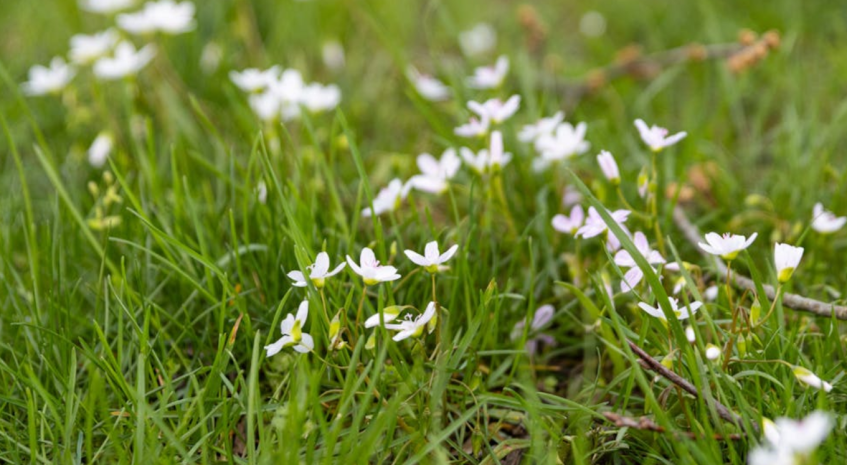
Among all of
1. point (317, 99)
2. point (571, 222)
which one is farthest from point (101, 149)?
point (571, 222)

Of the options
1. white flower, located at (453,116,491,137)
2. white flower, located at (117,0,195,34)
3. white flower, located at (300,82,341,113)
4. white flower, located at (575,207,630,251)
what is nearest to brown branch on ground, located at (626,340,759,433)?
white flower, located at (575,207,630,251)

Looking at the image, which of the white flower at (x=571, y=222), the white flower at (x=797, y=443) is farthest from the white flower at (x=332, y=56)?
the white flower at (x=797, y=443)

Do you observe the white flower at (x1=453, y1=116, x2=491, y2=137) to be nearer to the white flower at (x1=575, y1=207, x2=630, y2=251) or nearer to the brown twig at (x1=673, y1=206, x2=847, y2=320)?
the white flower at (x1=575, y1=207, x2=630, y2=251)

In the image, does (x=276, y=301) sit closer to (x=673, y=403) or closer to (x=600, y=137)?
(x=673, y=403)

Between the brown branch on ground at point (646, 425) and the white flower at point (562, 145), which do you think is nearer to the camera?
the brown branch on ground at point (646, 425)

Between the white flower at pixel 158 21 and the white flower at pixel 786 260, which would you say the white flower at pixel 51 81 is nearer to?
the white flower at pixel 158 21

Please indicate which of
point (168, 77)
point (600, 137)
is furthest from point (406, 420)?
point (168, 77)

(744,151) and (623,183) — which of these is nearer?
(623,183)

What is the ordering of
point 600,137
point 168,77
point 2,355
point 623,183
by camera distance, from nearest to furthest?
point 2,355 → point 623,183 → point 600,137 → point 168,77
